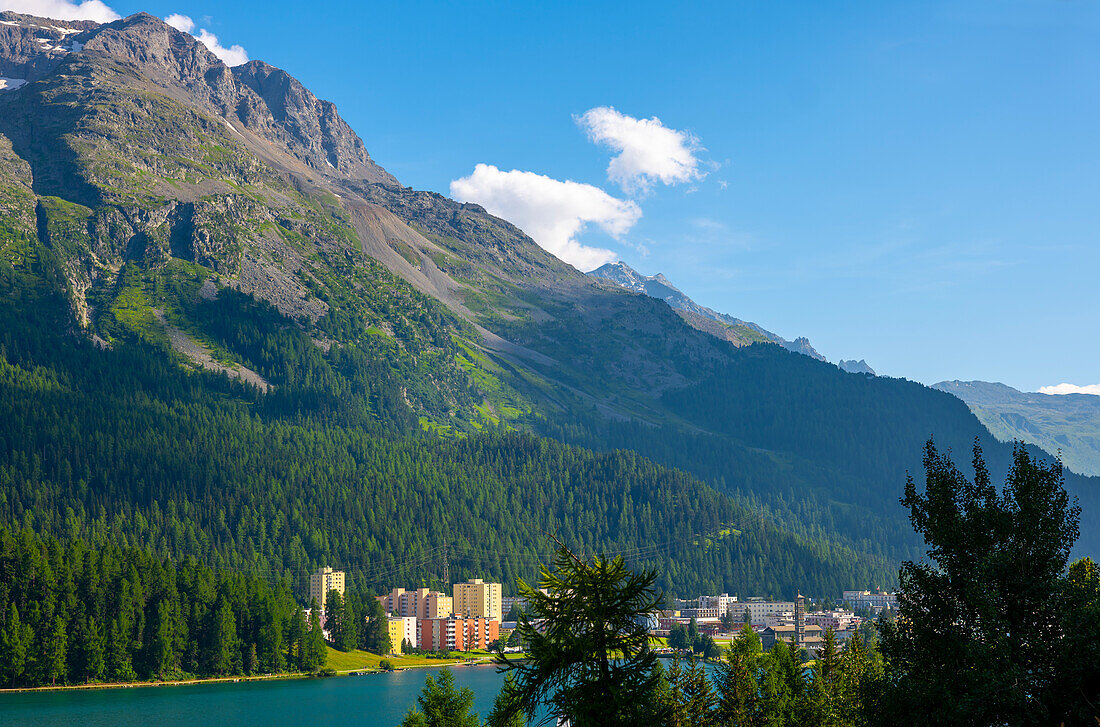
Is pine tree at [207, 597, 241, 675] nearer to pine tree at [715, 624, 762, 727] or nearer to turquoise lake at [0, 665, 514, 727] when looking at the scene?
turquoise lake at [0, 665, 514, 727]

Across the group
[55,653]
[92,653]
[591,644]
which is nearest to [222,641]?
[92,653]

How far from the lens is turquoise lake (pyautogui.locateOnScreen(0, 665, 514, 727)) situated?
136 m

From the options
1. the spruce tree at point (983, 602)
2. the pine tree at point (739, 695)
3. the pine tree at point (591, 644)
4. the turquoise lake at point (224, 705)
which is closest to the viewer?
the pine tree at point (591, 644)

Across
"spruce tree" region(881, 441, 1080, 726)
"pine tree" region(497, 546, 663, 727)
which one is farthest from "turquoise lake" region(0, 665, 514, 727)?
"pine tree" region(497, 546, 663, 727)

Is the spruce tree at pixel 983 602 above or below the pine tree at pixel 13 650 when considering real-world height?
above

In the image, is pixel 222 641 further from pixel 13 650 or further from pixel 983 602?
pixel 983 602

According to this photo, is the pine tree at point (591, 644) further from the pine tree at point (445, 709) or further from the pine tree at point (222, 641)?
the pine tree at point (222, 641)

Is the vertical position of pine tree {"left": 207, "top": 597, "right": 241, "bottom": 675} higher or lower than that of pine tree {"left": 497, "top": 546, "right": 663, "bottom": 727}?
lower

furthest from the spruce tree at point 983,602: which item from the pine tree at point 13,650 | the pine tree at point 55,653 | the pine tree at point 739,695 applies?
the pine tree at point 55,653

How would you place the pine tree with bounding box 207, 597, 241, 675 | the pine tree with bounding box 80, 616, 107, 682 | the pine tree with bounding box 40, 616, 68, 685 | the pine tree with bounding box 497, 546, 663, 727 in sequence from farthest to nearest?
1. the pine tree with bounding box 207, 597, 241, 675
2. the pine tree with bounding box 80, 616, 107, 682
3. the pine tree with bounding box 40, 616, 68, 685
4. the pine tree with bounding box 497, 546, 663, 727

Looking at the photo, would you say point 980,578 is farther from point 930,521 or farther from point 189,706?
point 189,706

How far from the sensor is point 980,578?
109 feet

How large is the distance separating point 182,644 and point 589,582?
575 ft

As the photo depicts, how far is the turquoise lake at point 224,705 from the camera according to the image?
5335 inches
